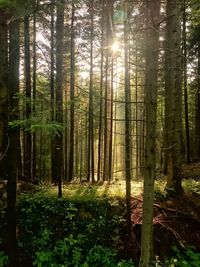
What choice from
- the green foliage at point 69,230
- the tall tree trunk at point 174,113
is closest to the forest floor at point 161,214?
the green foliage at point 69,230

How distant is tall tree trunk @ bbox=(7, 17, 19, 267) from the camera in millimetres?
7594

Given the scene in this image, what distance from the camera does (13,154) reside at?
7.60 m

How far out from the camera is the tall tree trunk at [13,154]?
7.59 metres

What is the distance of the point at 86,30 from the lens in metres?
17.6

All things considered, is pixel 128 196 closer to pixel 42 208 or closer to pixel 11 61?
pixel 42 208

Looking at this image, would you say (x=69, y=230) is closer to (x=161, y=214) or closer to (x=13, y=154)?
(x=161, y=214)

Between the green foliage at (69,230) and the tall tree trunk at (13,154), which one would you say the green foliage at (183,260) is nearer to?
the green foliage at (69,230)

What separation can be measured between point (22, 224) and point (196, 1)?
733 centimetres

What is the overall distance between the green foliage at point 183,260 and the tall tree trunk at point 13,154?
11.7ft

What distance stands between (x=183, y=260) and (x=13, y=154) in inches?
200

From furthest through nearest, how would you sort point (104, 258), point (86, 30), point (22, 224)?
point (86, 30), point (22, 224), point (104, 258)

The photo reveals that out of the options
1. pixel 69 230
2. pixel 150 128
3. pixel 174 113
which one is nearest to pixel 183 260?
pixel 69 230

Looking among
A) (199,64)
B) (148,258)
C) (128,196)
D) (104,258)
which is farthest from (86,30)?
(148,258)

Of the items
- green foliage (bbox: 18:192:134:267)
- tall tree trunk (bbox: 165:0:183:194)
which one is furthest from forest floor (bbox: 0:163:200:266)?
tall tree trunk (bbox: 165:0:183:194)
